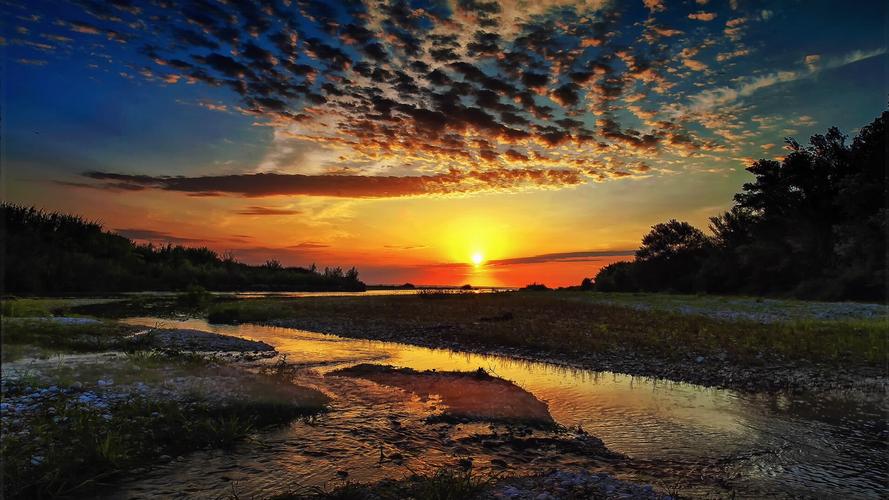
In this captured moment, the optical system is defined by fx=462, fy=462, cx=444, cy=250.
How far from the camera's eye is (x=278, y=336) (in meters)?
31.5

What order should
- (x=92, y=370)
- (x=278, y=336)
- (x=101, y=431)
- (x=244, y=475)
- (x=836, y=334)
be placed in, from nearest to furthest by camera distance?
(x=244, y=475) → (x=101, y=431) → (x=92, y=370) → (x=836, y=334) → (x=278, y=336)

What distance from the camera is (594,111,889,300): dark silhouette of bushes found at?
165 ft

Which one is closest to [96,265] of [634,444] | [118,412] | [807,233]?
[118,412]

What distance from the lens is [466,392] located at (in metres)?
15.1

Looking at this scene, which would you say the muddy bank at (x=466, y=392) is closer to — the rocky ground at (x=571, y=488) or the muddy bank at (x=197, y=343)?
the rocky ground at (x=571, y=488)

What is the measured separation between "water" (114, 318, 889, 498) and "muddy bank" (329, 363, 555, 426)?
0.66 meters

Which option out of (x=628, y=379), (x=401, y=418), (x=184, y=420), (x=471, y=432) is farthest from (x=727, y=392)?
(x=184, y=420)

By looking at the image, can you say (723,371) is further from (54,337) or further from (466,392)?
(54,337)

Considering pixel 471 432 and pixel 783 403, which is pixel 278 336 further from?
pixel 783 403

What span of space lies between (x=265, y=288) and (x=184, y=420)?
11511 cm

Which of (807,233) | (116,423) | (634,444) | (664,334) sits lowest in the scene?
(634,444)

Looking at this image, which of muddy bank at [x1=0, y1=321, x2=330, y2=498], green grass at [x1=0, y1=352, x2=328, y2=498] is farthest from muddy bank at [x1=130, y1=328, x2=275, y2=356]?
green grass at [x1=0, y1=352, x2=328, y2=498]

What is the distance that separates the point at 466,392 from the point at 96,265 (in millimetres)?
90079

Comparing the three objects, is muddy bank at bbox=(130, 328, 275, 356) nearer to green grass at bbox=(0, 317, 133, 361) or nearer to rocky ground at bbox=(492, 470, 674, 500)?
green grass at bbox=(0, 317, 133, 361)
